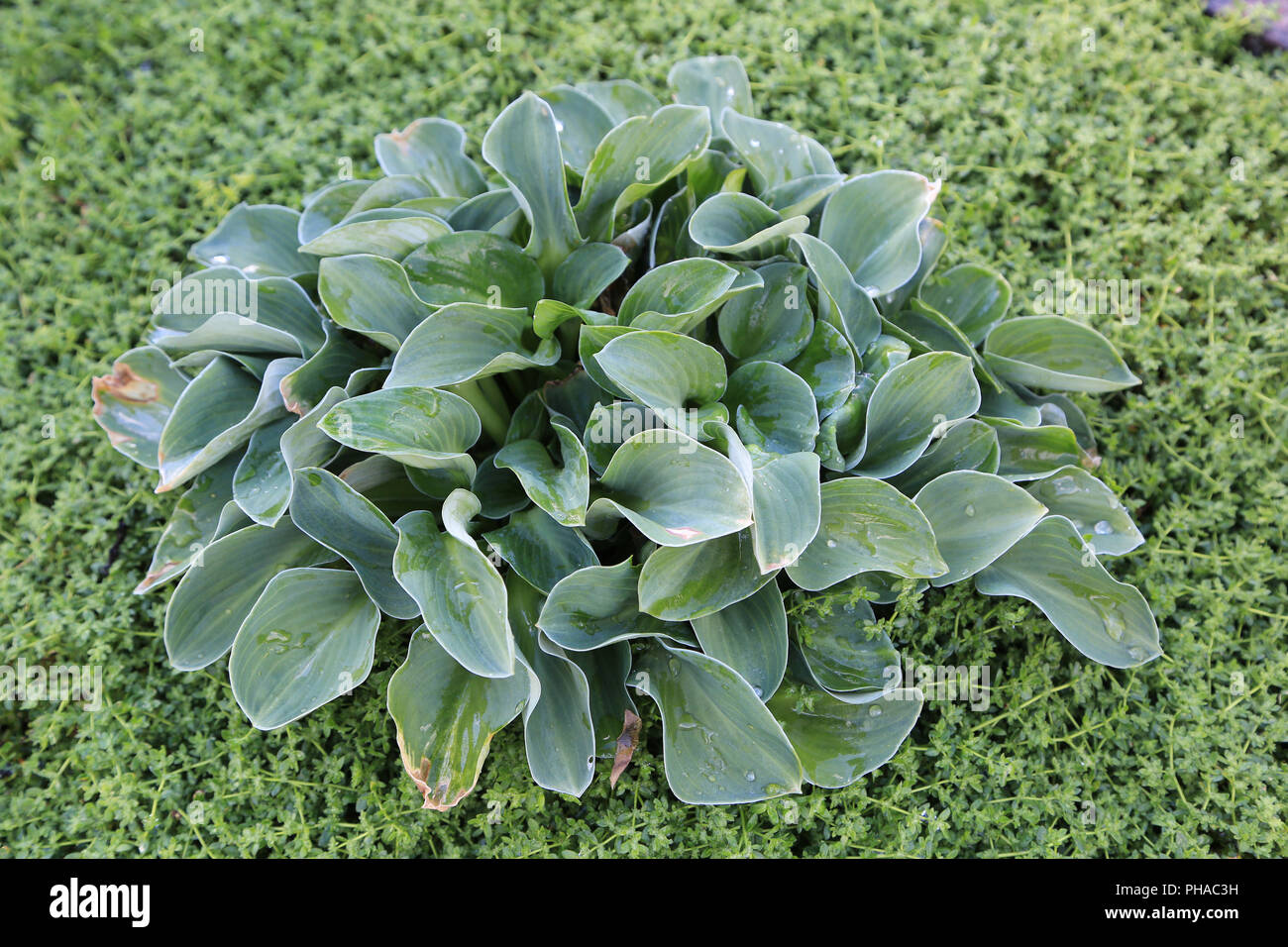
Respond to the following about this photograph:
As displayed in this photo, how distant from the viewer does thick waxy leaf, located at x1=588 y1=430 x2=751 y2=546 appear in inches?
76.6

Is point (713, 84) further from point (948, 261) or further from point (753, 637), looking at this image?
point (753, 637)

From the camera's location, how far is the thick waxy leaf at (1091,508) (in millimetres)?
2387

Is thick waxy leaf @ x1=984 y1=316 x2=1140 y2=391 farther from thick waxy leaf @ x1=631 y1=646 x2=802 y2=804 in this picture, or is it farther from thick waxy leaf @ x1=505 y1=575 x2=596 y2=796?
thick waxy leaf @ x1=505 y1=575 x2=596 y2=796

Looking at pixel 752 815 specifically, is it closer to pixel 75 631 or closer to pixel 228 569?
pixel 228 569

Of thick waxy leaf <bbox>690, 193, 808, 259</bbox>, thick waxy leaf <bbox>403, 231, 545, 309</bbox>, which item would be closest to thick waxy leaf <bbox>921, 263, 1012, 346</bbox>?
thick waxy leaf <bbox>690, 193, 808, 259</bbox>

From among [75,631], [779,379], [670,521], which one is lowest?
[75,631]

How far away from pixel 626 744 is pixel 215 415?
4.41 feet

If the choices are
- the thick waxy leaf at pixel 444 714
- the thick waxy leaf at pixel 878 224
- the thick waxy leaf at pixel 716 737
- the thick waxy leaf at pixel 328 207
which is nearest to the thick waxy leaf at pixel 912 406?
the thick waxy leaf at pixel 878 224

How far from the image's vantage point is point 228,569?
7.47 ft

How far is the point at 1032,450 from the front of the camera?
8.07 ft

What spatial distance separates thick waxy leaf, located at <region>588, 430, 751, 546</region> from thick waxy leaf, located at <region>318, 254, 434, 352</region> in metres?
0.66
